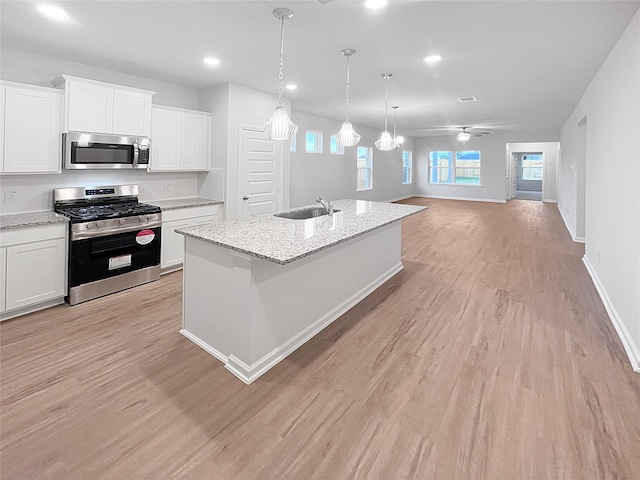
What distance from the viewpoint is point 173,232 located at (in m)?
4.49

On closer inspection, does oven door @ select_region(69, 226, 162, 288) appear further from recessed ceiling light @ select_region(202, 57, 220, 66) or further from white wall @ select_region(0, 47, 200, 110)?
recessed ceiling light @ select_region(202, 57, 220, 66)

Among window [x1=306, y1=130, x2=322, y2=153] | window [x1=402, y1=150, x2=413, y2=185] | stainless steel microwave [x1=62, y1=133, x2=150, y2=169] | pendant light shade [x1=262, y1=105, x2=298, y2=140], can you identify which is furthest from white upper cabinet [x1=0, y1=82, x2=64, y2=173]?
window [x1=402, y1=150, x2=413, y2=185]

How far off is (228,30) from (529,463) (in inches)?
148

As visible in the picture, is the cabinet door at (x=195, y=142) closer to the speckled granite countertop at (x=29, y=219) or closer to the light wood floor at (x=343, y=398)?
the speckled granite countertop at (x=29, y=219)

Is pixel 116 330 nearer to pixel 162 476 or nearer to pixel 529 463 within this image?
pixel 162 476

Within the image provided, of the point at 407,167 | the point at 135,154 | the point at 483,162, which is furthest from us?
the point at 407,167

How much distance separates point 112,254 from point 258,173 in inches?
96.5

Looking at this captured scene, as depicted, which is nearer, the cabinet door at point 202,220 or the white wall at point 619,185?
the white wall at point 619,185

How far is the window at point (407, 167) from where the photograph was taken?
13506 millimetres

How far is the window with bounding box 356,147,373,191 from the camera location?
1042cm

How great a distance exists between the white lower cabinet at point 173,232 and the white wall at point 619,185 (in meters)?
4.45

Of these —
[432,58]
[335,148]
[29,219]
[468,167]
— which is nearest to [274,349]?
[29,219]

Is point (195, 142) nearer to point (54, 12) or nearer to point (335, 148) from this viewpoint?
point (54, 12)

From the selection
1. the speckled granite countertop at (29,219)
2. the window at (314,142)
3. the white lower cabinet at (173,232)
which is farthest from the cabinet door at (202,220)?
the window at (314,142)
